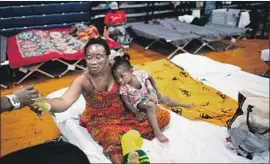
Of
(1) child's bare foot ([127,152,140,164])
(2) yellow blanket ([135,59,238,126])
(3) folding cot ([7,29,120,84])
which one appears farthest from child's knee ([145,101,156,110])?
(3) folding cot ([7,29,120,84])

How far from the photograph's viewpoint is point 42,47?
2.35m

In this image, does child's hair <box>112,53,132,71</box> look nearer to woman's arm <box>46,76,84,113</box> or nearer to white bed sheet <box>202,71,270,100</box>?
woman's arm <box>46,76,84,113</box>

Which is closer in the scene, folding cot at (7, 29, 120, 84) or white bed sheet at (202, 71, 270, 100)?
white bed sheet at (202, 71, 270, 100)

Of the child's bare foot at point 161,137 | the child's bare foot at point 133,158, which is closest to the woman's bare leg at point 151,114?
the child's bare foot at point 161,137

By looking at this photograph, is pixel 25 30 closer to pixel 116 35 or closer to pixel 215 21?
pixel 116 35

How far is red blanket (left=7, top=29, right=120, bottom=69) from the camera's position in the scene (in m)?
2.09

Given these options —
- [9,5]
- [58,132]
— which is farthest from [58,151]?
[9,5]

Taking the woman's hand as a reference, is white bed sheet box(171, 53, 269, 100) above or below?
below

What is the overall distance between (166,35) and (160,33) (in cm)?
10

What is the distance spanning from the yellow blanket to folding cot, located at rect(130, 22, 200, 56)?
1.08m

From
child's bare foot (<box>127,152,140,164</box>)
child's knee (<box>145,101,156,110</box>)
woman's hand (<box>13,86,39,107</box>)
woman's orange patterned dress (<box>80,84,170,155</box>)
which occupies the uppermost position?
woman's hand (<box>13,86,39,107</box>)

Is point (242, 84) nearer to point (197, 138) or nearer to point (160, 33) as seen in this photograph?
point (197, 138)

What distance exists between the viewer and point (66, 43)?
8.13ft

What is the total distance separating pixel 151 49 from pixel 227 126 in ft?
5.89
